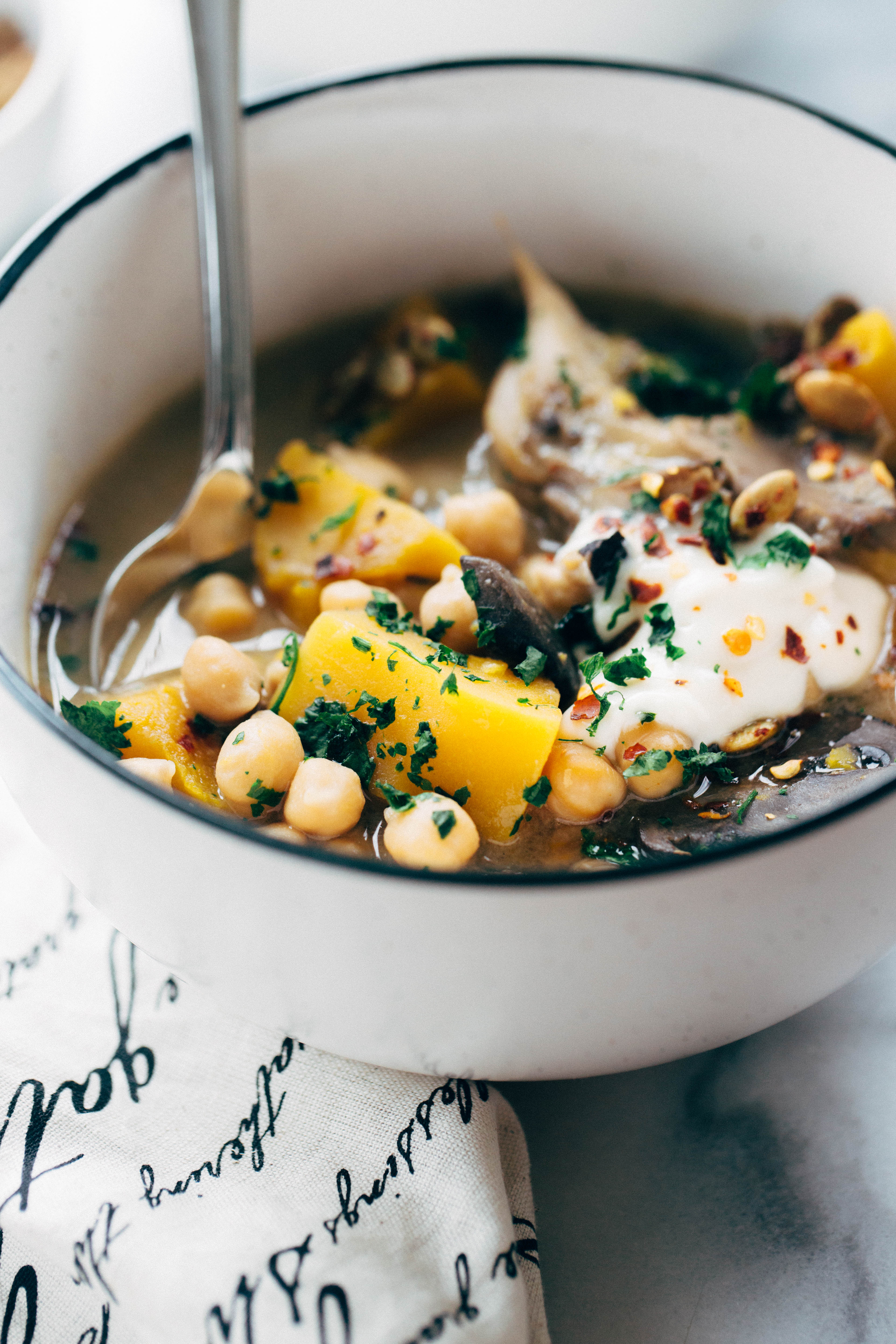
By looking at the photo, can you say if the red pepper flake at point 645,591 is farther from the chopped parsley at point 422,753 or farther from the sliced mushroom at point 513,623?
the chopped parsley at point 422,753

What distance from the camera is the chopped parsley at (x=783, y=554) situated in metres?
1.53

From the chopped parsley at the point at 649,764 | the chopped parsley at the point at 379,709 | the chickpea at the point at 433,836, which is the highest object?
the chopped parsley at the point at 379,709

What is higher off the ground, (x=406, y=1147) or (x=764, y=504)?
(x=764, y=504)

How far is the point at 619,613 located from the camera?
1.54 metres

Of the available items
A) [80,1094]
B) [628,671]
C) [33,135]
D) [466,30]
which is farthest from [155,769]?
[466,30]

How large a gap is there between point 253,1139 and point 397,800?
38 centimetres

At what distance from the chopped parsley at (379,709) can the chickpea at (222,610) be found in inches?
11.9

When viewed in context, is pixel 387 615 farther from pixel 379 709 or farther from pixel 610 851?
pixel 610 851

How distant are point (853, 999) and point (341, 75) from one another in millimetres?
1556

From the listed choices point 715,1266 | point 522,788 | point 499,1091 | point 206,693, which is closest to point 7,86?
point 206,693

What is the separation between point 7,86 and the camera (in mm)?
1945

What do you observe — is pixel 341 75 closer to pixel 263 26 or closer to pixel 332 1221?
pixel 263 26

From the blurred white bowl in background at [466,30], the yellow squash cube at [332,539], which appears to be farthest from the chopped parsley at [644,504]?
the blurred white bowl in background at [466,30]

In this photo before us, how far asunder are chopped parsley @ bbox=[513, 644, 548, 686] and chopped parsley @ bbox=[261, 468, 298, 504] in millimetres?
486
